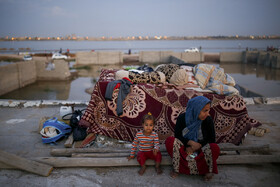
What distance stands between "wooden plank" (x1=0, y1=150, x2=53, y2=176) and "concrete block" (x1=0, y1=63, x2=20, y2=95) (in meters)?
13.9

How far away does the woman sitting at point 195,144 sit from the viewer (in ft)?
9.64

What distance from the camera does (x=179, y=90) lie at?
425 cm

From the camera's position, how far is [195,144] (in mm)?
2957

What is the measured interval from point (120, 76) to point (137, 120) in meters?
1.13

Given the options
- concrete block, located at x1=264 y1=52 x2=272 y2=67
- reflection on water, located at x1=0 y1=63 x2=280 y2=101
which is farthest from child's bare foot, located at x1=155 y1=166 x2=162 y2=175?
concrete block, located at x1=264 y1=52 x2=272 y2=67

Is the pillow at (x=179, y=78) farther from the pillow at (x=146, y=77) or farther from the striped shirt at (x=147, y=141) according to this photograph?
the striped shirt at (x=147, y=141)

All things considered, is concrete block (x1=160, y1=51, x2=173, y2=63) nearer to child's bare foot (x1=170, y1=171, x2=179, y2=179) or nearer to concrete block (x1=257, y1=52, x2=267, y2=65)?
concrete block (x1=257, y1=52, x2=267, y2=65)

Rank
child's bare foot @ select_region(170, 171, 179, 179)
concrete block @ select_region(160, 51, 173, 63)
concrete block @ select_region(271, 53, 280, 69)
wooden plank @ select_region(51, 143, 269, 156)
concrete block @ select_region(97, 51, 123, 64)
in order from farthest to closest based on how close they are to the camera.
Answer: concrete block @ select_region(160, 51, 173, 63) < concrete block @ select_region(97, 51, 123, 64) < concrete block @ select_region(271, 53, 280, 69) < wooden plank @ select_region(51, 143, 269, 156) < child's bare foot @ select_region(170, 171, 179, 179)

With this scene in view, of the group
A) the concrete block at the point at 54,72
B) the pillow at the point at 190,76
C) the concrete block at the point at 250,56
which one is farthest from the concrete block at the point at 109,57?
the pillow at the point at 190,76

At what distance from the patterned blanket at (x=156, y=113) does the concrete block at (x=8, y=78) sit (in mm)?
13557

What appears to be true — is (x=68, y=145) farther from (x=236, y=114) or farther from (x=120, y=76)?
(x=236, y=114)

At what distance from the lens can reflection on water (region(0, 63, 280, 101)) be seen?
16.4m

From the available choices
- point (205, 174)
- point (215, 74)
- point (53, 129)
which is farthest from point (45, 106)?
point (205, 174)

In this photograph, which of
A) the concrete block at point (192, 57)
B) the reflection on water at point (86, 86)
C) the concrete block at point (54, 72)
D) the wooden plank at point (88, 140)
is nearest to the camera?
the wooden plank at point (88, 140)
